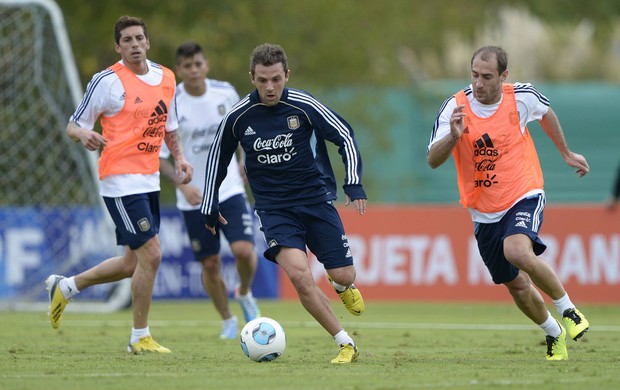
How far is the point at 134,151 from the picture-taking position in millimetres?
10320

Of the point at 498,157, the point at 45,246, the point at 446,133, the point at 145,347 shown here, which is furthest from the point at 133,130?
the point at 45,246

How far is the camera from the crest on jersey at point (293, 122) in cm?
915

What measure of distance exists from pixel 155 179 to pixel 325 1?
1772 cm

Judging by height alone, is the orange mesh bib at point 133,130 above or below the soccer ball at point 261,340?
above

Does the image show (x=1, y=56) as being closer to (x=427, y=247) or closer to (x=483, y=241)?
(x=427, y=247)

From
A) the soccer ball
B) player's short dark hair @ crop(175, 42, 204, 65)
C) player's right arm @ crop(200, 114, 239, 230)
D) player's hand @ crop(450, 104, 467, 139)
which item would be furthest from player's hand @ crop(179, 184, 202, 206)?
player's hand @ crop(450, 104, 467, 139)

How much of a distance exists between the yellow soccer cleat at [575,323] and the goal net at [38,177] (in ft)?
30.2

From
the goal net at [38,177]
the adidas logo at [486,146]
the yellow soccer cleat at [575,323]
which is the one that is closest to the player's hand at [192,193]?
the adidas logo at [486,146]

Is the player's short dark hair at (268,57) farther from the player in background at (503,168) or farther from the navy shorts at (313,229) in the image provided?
the player in background at (503,168)

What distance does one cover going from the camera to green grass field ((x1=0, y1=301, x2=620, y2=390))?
7.69m

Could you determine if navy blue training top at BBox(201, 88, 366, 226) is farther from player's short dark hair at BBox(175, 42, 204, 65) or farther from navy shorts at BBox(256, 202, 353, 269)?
player's short dark hair at BBox(175, 42, 204, 65)

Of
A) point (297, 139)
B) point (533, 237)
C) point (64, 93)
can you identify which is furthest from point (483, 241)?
point (64, 93)

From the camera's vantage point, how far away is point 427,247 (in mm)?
18141

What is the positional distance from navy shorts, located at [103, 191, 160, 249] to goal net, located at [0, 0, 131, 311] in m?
6.90
